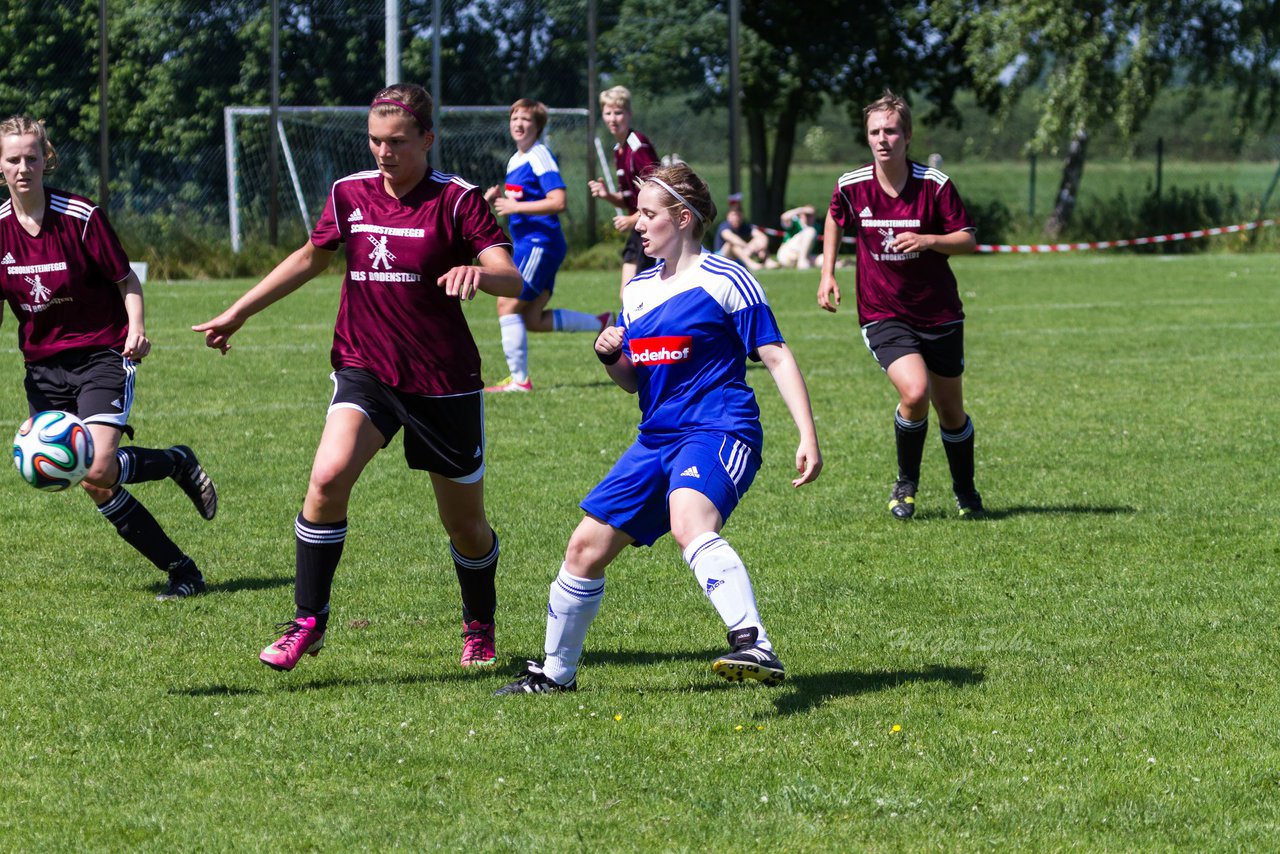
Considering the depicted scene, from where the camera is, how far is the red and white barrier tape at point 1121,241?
106 feet

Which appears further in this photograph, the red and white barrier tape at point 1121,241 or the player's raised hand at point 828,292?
the red and white barrier tape at point 1121,241

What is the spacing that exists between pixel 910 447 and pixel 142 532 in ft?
12.9

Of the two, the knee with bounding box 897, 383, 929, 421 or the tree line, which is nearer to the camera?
the knee with bounding box 897, 383, 929, 421

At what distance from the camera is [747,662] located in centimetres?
470

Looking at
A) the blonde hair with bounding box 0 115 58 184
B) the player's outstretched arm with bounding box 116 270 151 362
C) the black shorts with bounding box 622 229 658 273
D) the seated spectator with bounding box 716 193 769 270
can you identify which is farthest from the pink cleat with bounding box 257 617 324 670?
the seated spectator with bounding box 716 193 769 270

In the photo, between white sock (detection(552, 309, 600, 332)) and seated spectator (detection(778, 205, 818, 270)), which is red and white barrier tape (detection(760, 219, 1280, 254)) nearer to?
seated spectator (detection(778, 205, 818, 270))

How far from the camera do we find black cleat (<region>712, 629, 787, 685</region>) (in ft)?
15.4

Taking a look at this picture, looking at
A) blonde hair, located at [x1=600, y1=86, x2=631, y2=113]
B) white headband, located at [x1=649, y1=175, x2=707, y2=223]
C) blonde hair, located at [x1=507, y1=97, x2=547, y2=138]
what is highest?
blonde hair, located at [x1=600, y1=86, x2=631, y2=113]

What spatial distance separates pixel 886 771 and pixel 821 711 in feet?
1.92

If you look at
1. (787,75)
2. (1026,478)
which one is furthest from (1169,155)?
(1026,478)

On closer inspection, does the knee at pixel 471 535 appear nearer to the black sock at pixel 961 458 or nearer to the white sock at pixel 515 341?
the black sock at pixel 961 458

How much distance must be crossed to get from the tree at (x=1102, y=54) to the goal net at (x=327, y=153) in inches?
423

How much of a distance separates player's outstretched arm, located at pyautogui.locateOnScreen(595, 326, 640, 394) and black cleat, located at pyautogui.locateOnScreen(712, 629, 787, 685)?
0.87m

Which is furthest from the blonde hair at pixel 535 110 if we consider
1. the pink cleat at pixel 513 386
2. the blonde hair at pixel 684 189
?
the blonde hair at pixel 684 189
